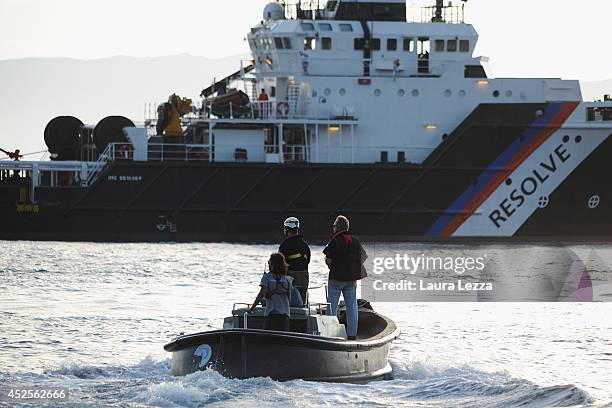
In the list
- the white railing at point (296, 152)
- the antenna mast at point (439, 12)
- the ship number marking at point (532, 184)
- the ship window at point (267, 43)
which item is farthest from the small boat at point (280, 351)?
the antenna mast at point (439, 12)

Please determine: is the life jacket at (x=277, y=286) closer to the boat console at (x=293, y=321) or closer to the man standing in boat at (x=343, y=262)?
the boat console at (x=293, y=321)

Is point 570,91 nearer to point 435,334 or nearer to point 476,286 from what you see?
point 476,286

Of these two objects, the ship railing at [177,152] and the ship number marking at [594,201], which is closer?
the ship number marking at [594,201]

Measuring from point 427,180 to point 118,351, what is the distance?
59.7 ft

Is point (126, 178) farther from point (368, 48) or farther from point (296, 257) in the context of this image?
point (296, 257)


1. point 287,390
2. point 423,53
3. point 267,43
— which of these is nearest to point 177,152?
point 267,43

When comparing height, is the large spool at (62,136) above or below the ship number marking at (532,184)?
above

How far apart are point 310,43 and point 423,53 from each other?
2826mm

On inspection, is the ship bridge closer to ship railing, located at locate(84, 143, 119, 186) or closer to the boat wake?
ship railing, located at locate(84, 143, 119, 186)

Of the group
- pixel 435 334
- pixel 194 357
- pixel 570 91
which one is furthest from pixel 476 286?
pixel 194 357

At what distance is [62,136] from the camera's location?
38.4 m

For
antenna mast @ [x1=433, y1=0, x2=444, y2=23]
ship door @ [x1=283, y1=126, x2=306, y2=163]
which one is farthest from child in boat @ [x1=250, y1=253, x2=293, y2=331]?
antenna mast @ [x1=433, y1=0, x2=444, y2=23]

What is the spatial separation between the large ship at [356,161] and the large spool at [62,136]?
1913mm

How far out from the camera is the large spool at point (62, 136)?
1506 inches
